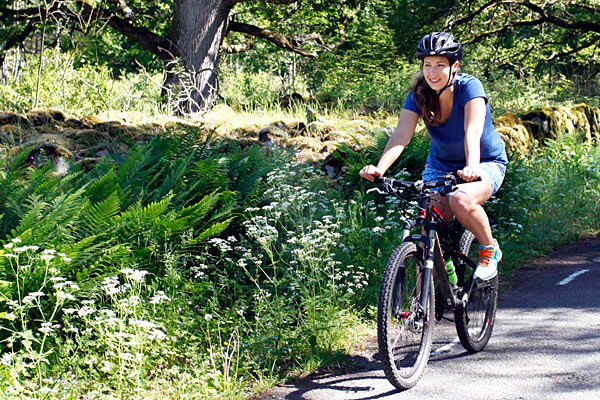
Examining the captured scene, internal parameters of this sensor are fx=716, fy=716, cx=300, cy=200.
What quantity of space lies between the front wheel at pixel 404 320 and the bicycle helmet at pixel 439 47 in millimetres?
1311

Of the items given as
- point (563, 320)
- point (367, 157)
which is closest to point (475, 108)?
point (563, 320)

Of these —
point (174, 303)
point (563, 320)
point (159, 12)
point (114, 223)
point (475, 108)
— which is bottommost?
point (563, 320)

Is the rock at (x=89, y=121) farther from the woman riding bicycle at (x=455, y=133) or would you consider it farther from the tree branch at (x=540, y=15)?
the tree branch at (x=540, y=15)

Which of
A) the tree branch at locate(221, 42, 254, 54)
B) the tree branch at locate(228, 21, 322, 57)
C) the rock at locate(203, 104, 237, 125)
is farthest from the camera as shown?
the tree branch at locate(221, 42, 254, 54)

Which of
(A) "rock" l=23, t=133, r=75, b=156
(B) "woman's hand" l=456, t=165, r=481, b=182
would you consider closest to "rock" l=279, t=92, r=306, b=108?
(A) "rock" l=23, t=133, r=75, b=156

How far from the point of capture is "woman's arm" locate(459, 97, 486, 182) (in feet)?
15.5

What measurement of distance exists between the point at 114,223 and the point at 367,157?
4456 mm

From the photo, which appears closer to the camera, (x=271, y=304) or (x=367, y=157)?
(x=271, y=304)

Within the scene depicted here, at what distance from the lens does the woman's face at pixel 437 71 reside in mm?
4922

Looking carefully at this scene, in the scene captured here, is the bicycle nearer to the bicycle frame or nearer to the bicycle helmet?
the bicycle frame

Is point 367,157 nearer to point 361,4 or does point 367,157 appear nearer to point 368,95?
point 368,95

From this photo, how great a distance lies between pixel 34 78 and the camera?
42.2 feet

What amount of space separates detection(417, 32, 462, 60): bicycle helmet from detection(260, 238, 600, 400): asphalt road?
2.25 metres

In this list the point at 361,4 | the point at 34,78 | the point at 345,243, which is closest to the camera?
the point at 345,243
